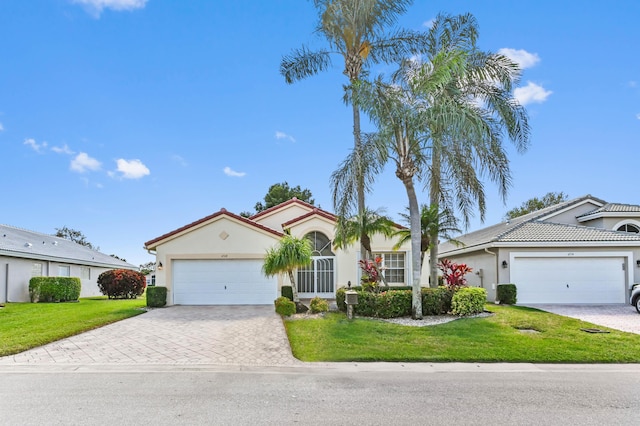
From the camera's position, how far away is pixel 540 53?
14227mm

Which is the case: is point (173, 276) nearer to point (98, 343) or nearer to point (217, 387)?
point (98, 343)

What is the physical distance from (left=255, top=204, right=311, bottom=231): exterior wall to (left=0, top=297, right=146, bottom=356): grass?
30.6 feet

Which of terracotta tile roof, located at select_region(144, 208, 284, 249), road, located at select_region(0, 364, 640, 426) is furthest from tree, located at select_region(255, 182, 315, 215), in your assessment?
road, located at select_region(0, 364, 640, 426)

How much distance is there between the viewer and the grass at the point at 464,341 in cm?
855

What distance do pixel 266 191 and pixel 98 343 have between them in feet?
111

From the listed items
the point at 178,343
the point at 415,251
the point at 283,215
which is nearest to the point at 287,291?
the point at 415,251

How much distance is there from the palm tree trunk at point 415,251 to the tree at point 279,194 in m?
28.6

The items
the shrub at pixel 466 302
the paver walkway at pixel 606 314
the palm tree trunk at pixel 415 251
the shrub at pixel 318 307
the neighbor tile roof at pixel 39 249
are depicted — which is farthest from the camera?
the neighbor tile roof at pixel 39 249

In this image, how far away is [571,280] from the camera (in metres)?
17.2

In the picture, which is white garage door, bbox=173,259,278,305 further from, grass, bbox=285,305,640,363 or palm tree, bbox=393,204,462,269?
palm tree, bbox=393,204,462,269

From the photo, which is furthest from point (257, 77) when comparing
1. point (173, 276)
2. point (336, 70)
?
point (173, 276)

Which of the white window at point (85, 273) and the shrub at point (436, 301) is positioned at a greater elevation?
the white window at point (85, 273)

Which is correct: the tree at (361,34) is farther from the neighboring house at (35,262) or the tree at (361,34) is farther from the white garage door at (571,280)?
the neighboring house at (35,262)

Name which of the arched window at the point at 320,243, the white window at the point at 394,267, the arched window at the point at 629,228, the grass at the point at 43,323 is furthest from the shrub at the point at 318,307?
the arched window at the point at 629,228
